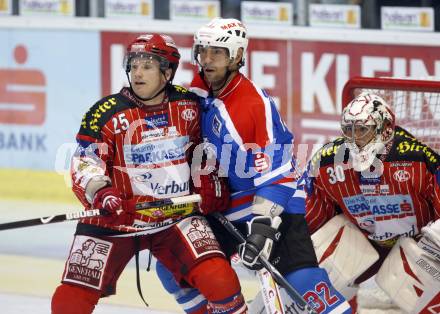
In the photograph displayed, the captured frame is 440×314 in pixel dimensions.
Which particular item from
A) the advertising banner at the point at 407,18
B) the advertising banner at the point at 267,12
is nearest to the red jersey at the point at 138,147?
the advertising banner at the point at 407,18

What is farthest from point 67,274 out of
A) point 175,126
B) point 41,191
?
point 41,191

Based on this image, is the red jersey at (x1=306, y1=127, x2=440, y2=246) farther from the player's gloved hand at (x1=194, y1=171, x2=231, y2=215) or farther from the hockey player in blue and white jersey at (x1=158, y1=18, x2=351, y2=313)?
the player's gloved hand at (x1=194, y1=171, x2=231, y2=215)

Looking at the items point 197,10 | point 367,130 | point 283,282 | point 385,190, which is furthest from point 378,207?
point 197,10

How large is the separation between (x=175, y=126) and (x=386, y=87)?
142 centimetres

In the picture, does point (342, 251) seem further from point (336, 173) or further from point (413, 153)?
point (413, 153)

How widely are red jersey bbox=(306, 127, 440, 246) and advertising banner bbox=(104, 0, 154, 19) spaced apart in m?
3.05

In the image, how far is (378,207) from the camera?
4.87m

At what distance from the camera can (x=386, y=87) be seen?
551 cm

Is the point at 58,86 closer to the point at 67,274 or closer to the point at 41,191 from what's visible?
the point at 41,191

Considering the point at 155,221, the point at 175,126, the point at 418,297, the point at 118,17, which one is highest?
the point at 118,17

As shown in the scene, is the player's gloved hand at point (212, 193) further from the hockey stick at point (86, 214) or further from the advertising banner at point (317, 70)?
the advertising banner at point (317, 70)

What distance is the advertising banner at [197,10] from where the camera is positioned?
7.71 metres

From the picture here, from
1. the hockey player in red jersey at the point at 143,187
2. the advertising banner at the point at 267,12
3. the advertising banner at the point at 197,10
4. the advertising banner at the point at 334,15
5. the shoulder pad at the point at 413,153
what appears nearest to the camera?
the hockey player in red jersey at the point at 143,187

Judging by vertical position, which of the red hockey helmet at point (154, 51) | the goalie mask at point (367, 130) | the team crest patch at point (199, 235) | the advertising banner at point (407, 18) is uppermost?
the advertising banner at point (407, 18)
